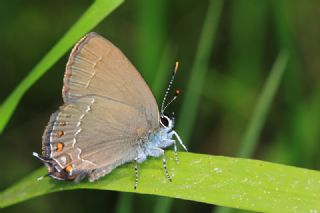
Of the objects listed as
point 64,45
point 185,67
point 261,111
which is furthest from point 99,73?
point 185,67

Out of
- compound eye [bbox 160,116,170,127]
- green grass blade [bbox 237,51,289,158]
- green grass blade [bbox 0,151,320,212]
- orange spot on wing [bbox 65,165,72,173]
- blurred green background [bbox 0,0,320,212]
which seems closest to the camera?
green grass blade [bbox 0,151,320,212]

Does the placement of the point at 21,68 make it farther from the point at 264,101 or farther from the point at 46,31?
the point at 264,101

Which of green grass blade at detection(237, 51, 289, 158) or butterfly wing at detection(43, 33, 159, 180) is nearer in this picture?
butterfly wing at detection(43, 33, 159, 180)

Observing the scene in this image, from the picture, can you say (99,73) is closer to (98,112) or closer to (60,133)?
(98,112)

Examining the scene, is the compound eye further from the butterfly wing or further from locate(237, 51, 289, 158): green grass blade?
locate(237, 51, 289, 158): green grass blade

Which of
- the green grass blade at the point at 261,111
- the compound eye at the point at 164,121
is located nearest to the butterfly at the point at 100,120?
the compound eye at the point at 164,121

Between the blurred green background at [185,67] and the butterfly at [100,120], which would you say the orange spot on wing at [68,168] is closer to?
the butterfly at [100,120]

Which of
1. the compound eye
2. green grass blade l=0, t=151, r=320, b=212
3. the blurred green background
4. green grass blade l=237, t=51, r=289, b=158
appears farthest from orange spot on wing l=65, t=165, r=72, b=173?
the blurred green background
